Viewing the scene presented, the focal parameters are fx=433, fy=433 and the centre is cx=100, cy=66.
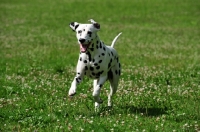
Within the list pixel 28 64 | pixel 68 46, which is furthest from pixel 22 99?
pixel 68 46

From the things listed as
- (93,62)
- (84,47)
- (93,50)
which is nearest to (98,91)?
(93,62)

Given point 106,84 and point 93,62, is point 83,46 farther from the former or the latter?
point 106,84

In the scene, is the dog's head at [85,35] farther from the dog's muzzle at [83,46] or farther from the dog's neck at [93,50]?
the dog's neck at [93,50]

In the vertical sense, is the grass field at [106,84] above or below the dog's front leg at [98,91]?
below

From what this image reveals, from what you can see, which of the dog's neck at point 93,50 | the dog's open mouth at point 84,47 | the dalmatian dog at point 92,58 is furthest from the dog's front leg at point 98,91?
the dog's open mouth at point 84,47

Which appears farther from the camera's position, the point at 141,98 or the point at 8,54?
the point at 8,54

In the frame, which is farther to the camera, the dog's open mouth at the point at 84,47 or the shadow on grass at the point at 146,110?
the shadow on grass at the point at 146,110

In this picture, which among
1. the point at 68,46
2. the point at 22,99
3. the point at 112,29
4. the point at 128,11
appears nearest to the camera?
the point at 22,99

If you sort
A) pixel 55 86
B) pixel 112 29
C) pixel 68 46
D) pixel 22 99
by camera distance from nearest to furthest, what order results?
pixel 22 99 → pixel 55 86 → pixel 68 46 → pixel 112 29

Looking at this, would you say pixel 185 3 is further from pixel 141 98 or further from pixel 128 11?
pixel 141 98

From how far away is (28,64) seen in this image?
18891 millimetres

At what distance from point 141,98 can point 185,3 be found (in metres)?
49.9

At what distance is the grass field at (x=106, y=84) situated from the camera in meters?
9.12

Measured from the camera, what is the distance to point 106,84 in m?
14.6
